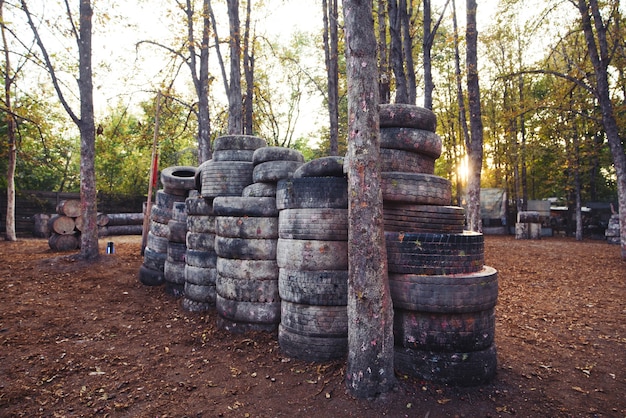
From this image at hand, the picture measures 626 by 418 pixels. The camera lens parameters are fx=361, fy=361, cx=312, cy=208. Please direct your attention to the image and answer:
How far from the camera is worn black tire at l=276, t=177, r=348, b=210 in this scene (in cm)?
423

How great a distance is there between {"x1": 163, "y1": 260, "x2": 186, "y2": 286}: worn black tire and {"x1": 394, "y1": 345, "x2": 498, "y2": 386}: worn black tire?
16.2 feet

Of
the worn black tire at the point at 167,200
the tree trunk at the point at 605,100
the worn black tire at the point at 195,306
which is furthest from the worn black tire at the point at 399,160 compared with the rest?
the tree trunk at the point at 605,100

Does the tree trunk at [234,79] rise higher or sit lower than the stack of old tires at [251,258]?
higher

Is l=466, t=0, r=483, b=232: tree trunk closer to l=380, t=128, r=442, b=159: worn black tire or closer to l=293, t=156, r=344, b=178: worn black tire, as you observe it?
l=380, t=128, r=442, b=159: worn black tire

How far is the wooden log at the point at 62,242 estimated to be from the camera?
12.6 metres

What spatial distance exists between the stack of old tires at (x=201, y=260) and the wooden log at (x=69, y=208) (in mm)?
9139

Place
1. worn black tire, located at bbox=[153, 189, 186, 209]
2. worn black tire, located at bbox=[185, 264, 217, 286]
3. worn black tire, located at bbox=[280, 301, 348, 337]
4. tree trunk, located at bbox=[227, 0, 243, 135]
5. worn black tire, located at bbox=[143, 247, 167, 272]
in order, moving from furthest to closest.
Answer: tree trunk, located at bbox=[227, 0, 243, 135], worn black tire, located at bbox=[153, 189, 186, 209], worn black tire, located at bbox=[143, 247, 167, 272], worn black tire, located at bbox=[185, 264, 217, 286], worn black tire, located at bbox=[280, 301, 348, 337]

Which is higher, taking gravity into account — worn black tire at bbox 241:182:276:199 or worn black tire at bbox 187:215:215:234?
worn black tire at bbox 241:182:276:199

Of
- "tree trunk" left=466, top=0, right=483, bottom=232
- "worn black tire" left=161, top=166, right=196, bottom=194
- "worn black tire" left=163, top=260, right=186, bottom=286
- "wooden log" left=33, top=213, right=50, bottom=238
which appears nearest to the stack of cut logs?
"wooden log" left=33, top=213, right=50, bottom=238

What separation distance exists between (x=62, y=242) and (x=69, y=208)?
1219 mm

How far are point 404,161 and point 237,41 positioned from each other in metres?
10.4

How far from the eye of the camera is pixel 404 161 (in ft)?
15.0

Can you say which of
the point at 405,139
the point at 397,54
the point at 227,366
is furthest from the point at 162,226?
the point at 397,54

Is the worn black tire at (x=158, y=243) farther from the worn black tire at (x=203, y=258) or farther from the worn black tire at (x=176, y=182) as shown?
the worn black tire at (x=203, y=258)
